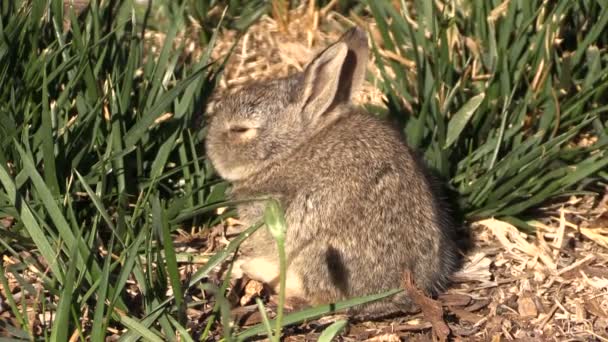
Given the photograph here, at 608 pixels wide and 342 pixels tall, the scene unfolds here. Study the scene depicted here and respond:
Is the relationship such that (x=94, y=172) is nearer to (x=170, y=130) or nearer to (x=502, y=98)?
(x=170, y=130)

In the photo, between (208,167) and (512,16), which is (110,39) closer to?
(208,167)

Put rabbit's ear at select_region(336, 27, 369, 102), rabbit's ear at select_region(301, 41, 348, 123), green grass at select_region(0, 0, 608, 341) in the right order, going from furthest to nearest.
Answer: rabbit's ear at select_region(336, 27, 369, 102) → rabbit's ear at select_region(301, 41, 348, 123) → green grass at select_region(0, 0, 608, 341)

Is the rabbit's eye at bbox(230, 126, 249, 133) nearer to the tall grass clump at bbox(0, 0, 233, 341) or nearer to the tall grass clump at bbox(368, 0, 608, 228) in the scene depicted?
the tall grass clump at bbox(0, 0, 233, 341)

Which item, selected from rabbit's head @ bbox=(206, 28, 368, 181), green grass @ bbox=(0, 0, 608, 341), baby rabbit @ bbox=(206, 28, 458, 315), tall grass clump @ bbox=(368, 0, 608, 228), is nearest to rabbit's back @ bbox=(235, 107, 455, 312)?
baby rabbit @ bbox=(206, 28, 458, 315)

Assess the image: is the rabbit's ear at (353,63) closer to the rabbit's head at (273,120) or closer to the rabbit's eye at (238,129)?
the rabbit's head at (273,120)

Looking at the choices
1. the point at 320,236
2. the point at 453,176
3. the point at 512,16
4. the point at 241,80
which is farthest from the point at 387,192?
the point at 241,80

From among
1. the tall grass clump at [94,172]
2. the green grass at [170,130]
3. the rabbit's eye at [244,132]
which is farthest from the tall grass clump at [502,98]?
the tall grass clump at [94,172]
